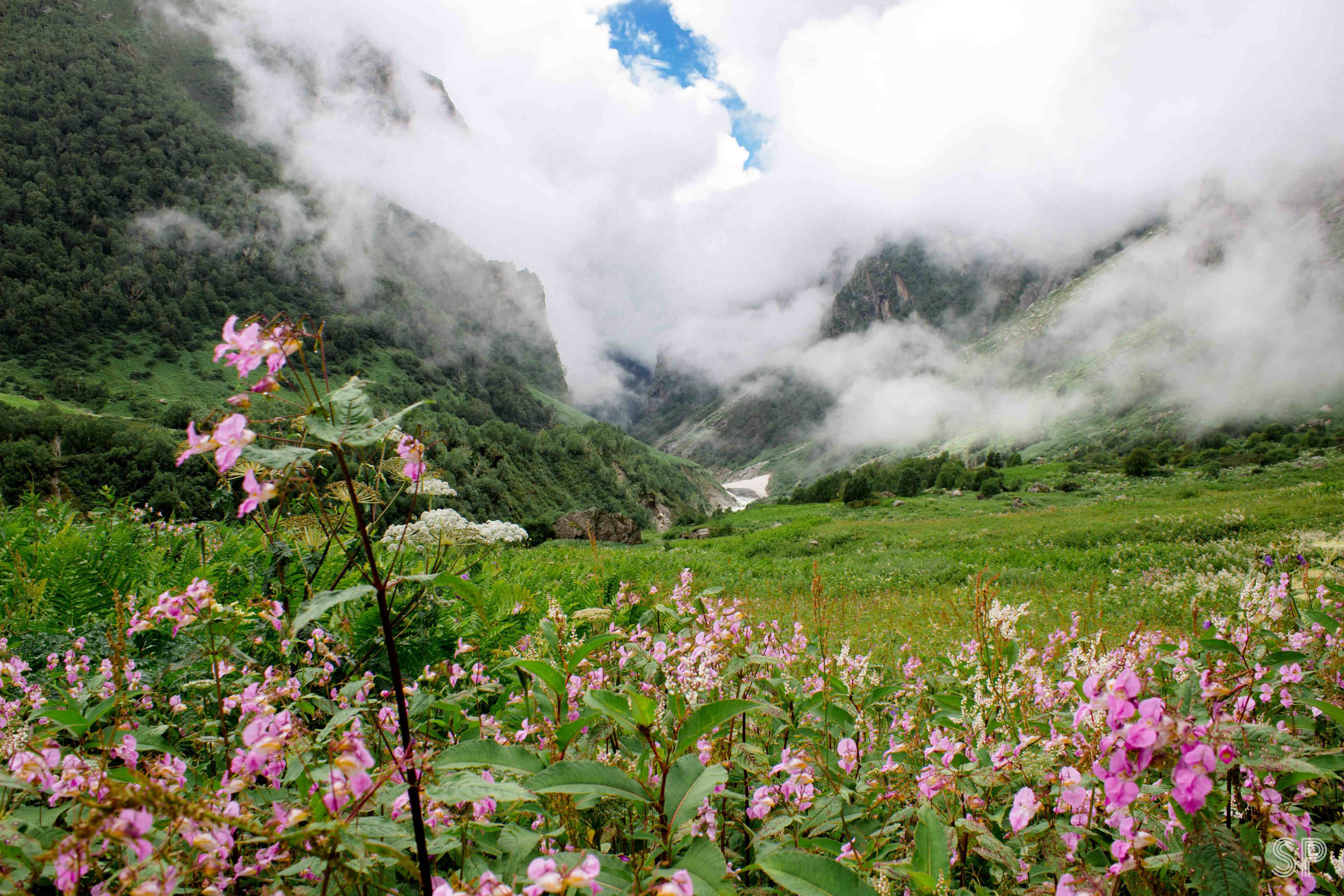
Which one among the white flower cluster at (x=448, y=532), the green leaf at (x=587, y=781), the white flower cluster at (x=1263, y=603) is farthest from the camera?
the white flower cluster at (x=448, y=532)

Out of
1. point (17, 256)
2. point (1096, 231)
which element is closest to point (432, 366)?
point (17, 256)

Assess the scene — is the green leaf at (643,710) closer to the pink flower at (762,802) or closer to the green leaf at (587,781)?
the green leaf at (587,781)

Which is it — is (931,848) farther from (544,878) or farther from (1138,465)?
(1138,465)

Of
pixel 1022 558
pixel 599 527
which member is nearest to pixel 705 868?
pixel 1022 558

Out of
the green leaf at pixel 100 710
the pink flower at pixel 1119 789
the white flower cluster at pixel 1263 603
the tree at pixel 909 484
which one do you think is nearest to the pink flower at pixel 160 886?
the green leaf at pixel 100 710

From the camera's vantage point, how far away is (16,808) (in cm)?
170

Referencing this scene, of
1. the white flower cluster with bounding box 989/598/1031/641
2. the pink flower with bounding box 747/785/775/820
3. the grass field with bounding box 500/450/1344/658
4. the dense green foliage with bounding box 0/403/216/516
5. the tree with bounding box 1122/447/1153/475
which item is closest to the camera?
the pink flower with bounding box 747/785/775/820

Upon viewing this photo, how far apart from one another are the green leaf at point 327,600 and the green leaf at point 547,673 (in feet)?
1.79

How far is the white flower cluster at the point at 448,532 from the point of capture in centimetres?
451

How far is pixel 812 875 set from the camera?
1.31 meters

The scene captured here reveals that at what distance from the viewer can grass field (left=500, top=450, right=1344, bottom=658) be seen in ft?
31.8

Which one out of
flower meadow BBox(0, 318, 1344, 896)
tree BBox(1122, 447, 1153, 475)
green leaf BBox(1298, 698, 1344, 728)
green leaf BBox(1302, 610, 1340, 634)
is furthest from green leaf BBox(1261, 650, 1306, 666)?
tree BBox(1122, 447, 1153, 475)

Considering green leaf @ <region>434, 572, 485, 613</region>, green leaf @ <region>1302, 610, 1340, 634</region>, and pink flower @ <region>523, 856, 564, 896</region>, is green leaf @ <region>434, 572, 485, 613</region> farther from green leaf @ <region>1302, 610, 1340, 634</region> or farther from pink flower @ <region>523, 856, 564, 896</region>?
green leaf @ <region>1302, 610, 1340, 634</region>

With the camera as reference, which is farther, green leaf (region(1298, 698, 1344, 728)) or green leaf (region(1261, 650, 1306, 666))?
green leaf (region(1261, 650, 1306, 666))
